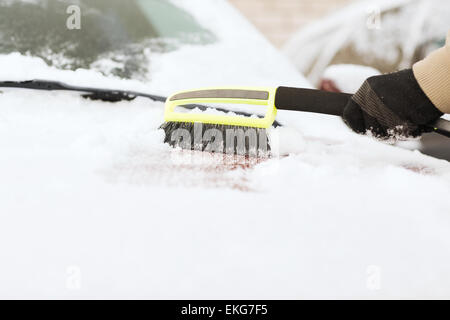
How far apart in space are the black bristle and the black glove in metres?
0.22

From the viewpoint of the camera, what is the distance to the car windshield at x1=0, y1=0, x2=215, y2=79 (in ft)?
4.02

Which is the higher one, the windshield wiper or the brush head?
the windshield wiper

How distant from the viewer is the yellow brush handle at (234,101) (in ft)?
3.14

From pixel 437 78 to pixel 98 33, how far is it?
1029mm

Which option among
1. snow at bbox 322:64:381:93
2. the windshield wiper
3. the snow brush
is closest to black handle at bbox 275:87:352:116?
the snow brush

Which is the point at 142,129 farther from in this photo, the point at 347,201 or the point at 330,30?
the point at 330,30

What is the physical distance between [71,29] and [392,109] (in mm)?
1027

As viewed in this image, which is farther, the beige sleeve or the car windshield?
the car windshield

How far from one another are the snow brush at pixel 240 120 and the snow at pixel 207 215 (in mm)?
44

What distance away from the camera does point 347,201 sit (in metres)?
0.68

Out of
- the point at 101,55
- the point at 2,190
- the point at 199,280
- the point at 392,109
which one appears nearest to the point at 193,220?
the point at 199,280

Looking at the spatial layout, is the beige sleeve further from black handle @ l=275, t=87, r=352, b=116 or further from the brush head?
the brush head

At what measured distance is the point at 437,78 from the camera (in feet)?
2.93

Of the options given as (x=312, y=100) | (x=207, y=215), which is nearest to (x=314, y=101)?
(x=312, y=100)
